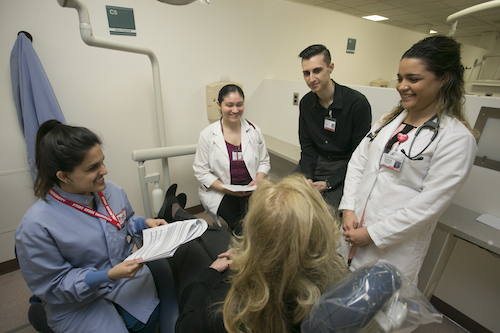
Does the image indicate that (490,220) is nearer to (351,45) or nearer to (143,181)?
(143,181)

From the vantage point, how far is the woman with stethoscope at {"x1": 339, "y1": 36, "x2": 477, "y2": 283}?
923mm

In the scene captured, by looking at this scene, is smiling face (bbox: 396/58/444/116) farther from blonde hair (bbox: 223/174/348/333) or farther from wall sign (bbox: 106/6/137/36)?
wall sign (bbox: 106/6/137/36)

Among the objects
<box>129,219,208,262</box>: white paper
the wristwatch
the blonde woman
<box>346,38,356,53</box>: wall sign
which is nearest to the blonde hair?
the blonde woman

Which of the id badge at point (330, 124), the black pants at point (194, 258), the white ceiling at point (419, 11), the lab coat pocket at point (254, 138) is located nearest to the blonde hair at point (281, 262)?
the black pants at point (194, 258)

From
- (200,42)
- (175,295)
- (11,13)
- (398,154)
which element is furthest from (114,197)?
(200,42)

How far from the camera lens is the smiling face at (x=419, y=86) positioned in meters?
0.96

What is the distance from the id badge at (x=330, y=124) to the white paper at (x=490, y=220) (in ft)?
2.99

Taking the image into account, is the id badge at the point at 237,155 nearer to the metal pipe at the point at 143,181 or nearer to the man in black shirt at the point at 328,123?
the man in black shirt at the point at 328,123

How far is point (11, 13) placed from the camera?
1.55m

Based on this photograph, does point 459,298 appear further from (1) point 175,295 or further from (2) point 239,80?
(2) point 239,80

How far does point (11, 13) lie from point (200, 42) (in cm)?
129

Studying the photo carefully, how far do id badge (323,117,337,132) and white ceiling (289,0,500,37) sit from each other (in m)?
4.13

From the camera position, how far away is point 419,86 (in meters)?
0.97

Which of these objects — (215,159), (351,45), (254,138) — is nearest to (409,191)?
(254,138)
